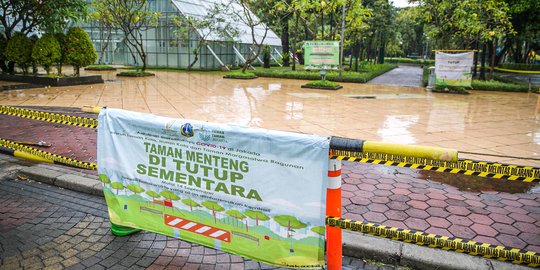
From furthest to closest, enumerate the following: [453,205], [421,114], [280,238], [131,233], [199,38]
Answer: [199,38]
[421,114]
[453,205]
[131,233]
[280,238]

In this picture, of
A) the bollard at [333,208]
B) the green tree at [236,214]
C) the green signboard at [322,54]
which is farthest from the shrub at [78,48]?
the bollard at [333,208]

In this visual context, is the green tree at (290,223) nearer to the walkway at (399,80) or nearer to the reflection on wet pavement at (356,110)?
the reflection on wet pavement at (356,110)

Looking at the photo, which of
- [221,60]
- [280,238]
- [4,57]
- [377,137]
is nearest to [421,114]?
[377,137]

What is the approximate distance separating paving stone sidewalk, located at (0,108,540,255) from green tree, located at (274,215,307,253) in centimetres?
148

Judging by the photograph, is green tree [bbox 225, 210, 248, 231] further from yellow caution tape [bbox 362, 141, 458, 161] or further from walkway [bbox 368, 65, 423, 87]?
walkway [bbox 368, 65, 423, 87]

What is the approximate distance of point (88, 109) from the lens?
13.7 feet

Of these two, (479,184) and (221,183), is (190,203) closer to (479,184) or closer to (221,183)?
(221,183)

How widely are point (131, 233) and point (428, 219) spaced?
3298mm

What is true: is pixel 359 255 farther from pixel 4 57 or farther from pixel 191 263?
pixel 4 57

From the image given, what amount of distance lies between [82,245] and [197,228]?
4.51ft

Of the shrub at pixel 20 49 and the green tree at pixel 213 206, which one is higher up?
the shrub at pixel 20 49

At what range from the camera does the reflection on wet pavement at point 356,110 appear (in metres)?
8.14

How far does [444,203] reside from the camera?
4742 mm

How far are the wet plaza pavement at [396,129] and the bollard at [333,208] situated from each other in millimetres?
1253
